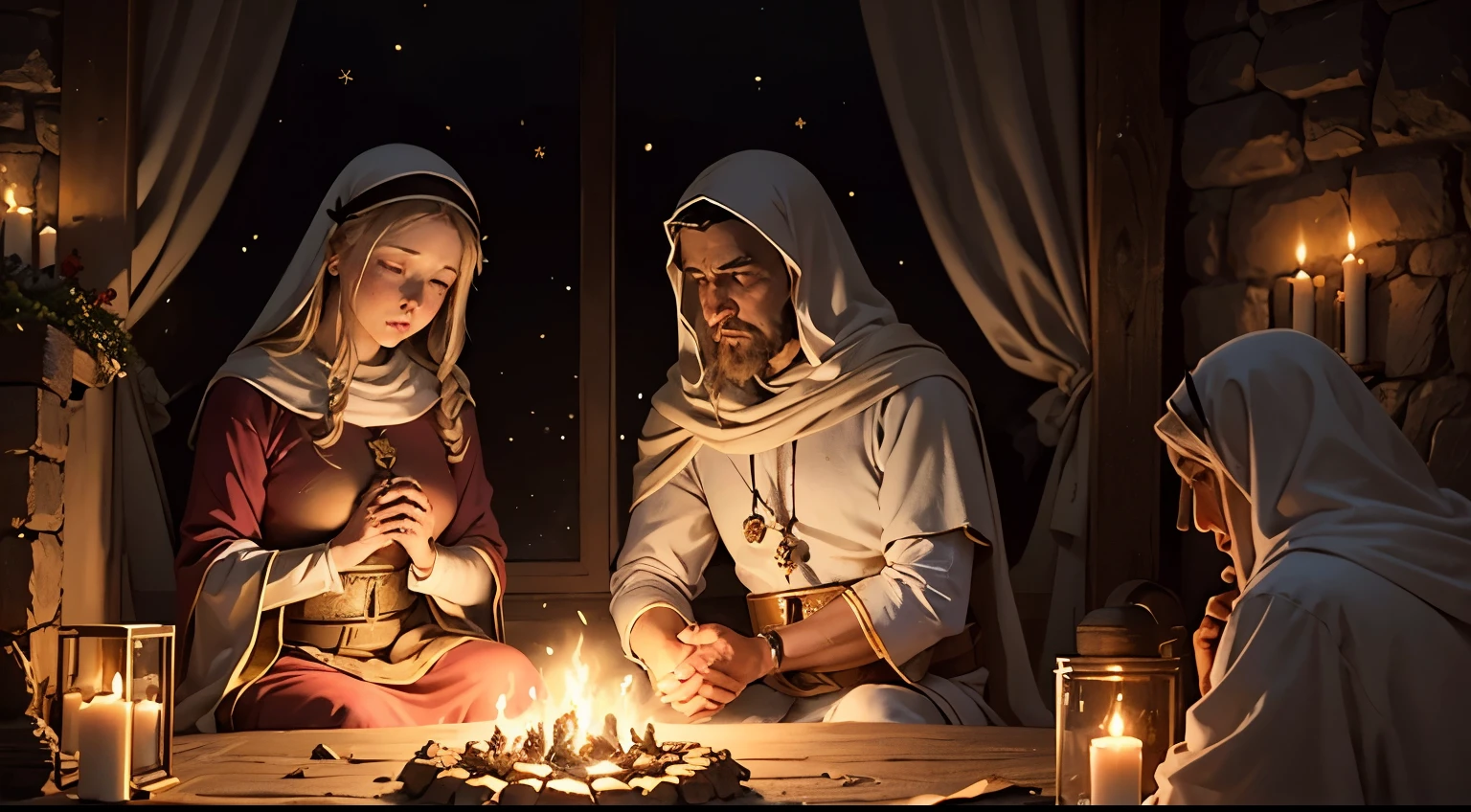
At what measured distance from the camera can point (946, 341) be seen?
509cm

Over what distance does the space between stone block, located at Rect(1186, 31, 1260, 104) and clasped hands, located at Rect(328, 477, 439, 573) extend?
2.59 metres

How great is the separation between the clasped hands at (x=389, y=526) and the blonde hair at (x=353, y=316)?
8.4 inches

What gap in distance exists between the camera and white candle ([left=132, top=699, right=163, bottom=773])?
117 inches

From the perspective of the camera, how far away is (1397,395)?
4.00 m

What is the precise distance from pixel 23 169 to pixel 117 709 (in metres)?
2.27

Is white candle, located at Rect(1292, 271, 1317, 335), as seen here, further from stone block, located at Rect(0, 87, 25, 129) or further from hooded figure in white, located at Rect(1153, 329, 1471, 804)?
stone block, located at Rect(0, 87, 25, 129)

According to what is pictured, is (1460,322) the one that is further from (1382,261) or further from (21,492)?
(21,492)

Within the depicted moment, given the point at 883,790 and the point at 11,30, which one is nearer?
the point at 883,790

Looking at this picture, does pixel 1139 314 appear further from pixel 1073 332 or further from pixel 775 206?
pixel 775 206

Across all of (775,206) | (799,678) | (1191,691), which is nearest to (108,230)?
(775,206)

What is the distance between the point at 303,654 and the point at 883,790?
185 cm

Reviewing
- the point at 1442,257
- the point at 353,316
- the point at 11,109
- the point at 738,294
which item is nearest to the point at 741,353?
the point at 738,294

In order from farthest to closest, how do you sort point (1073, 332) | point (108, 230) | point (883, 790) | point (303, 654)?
point (1073, 332)
point (108, 230)
point (303, 654)
point (883, 790)

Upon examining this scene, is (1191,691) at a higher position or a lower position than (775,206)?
lower
